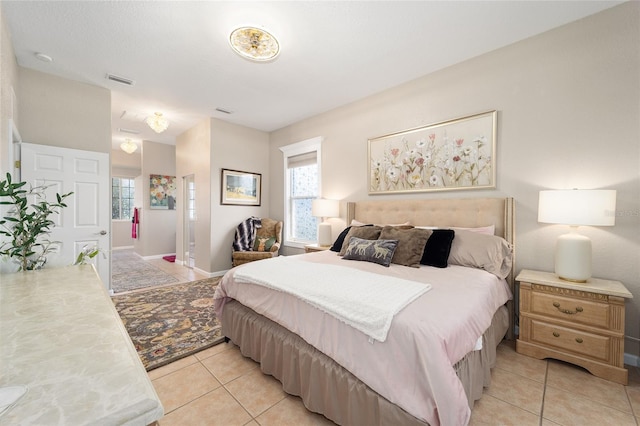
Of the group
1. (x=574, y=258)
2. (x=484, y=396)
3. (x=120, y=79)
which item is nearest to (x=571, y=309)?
(x=574, y=258)

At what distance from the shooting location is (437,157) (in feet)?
9.98

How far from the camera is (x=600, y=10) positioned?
2145mm

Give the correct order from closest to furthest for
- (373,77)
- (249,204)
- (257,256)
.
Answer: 1. (373,77)
2. (257,256)
3. (249,204)

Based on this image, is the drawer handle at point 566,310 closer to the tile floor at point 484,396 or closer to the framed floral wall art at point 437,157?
the tile floor at point 484,396

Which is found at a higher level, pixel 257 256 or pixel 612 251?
pixel 612 251

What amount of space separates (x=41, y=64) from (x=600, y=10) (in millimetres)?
5568

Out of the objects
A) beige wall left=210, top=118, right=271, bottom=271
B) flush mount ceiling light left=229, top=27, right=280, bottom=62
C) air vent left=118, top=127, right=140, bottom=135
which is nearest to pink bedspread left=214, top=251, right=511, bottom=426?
flush mount ceiling light left=229, top=27, right=280, bottom=62

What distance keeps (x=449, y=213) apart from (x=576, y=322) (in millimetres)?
1337

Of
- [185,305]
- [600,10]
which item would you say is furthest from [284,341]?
[600,10]

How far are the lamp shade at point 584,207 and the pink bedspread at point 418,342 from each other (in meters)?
0.82

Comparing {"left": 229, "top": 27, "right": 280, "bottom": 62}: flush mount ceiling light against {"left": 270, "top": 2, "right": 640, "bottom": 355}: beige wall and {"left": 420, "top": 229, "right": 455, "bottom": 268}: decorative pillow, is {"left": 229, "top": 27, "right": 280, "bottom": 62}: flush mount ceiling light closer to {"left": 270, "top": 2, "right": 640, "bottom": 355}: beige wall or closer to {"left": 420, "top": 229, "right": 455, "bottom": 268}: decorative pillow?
{"left": 270, "top": 2, "right": 640, "bottom": 355}: beige wall

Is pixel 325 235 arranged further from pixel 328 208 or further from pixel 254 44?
pixel 254 44

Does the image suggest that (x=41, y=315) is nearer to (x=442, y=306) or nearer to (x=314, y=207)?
(x=442, y=306)

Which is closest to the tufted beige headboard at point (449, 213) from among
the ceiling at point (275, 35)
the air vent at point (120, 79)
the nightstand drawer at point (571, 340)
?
the nightstand drawer at point (571, 340)
